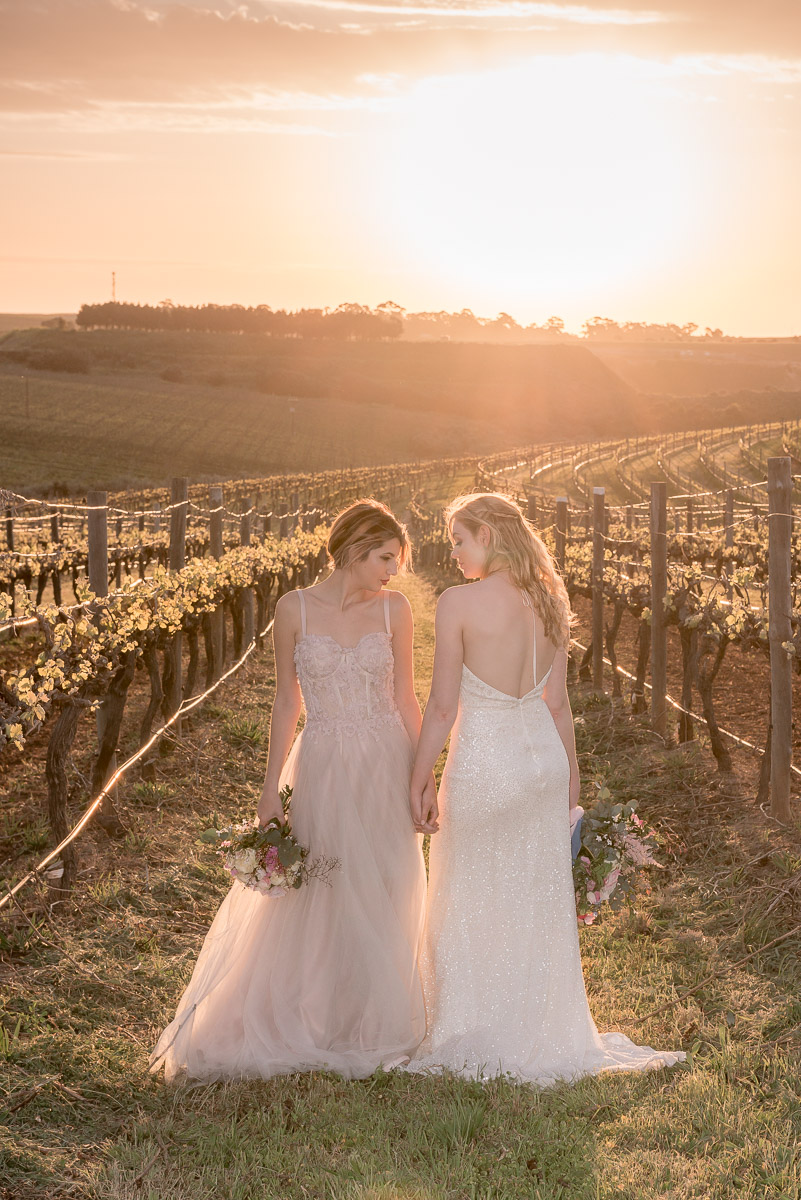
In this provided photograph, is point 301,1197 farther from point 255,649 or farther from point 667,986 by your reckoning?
point 255,649

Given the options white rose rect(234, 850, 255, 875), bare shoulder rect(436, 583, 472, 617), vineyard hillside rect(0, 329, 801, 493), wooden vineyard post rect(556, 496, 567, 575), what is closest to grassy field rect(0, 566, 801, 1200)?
white rose rect(234, 850, 255, 875)

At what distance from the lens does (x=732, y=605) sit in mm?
7441

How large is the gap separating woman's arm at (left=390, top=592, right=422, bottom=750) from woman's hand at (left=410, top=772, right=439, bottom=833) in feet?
0.84

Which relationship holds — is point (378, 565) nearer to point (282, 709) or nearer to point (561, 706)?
point (282, 709)

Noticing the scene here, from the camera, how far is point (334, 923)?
3.88m

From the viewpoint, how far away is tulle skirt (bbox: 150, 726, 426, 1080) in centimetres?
368

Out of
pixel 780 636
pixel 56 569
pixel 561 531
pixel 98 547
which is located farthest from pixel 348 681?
pixel 56 569

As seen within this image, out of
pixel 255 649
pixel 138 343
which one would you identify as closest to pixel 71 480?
pixel 255 649

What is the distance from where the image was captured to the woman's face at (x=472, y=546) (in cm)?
361

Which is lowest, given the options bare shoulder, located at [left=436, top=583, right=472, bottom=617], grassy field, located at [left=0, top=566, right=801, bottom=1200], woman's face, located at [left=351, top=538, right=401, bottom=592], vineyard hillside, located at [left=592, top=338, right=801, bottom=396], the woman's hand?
grassy field, located at [left=0, top=566, right=801, bottom=1200]

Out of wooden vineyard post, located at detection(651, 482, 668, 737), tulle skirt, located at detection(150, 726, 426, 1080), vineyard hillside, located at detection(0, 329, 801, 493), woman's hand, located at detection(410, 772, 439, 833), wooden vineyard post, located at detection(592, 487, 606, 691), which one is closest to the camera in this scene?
tulle skirt, located at detection(150, 726, 426, 1080)

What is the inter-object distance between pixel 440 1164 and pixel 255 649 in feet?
36.5

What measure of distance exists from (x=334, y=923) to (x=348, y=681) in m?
0.93

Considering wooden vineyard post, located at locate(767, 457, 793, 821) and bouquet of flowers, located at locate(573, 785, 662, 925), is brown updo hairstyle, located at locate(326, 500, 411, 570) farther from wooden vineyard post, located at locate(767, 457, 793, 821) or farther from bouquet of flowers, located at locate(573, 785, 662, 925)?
wooden vineyard post, located at locate(767, 457, 793, 821)
